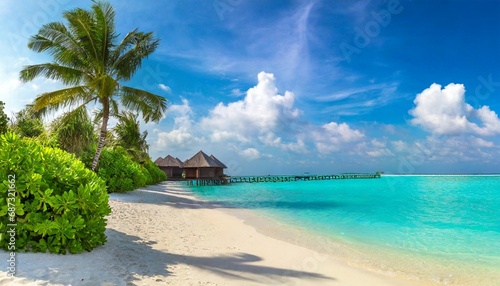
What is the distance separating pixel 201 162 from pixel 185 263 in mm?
39307

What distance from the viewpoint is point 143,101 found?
15.6 metres

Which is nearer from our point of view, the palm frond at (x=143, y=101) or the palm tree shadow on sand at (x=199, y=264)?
the palm tree shadow on sand at (x=199, y=264)

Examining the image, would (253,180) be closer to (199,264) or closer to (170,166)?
(170,166)

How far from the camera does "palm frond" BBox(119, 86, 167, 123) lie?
1522 cm

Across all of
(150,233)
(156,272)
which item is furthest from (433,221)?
(156,272)

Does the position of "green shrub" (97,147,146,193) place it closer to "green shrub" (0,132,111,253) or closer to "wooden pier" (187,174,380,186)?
"green shrub" (0,132,111,253)

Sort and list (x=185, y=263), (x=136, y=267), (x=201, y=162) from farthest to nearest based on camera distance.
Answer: (x=201, y=162), (x=185, y=263), (x=136, y=267)

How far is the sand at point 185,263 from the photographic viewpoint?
12.4 ft

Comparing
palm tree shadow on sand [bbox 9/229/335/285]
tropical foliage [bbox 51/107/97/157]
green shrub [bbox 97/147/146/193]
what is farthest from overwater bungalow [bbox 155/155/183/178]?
palm tree shadow on sand [bbox 9/229/335/285]

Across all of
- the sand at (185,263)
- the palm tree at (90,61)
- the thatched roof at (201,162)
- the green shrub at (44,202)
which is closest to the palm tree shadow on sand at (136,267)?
the sand at (185,263)

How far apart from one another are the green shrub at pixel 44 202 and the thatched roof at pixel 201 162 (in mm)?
38878

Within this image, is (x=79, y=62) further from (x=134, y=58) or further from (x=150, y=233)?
(x=150, y=233)

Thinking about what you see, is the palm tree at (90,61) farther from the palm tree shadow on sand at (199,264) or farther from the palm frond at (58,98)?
Result: the palm tree shadow on sand at (199,264)

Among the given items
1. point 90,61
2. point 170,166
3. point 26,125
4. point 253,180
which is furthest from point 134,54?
point 253,180
